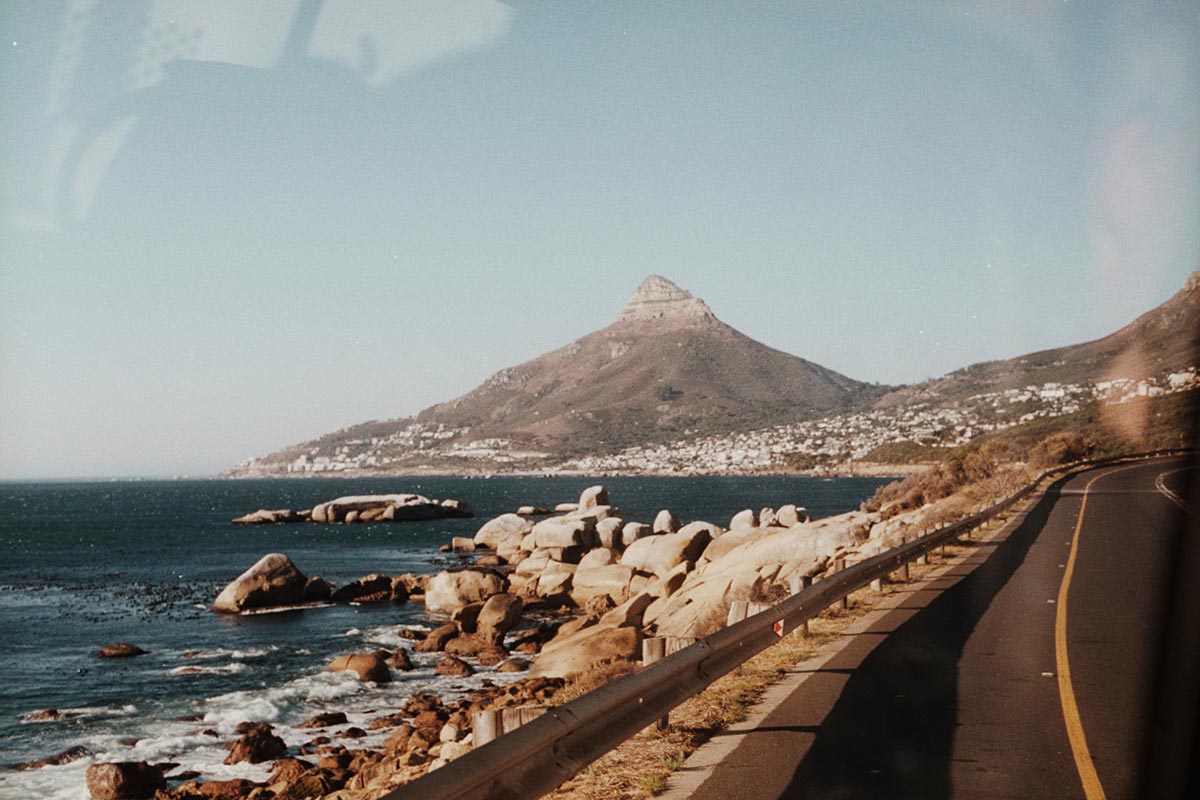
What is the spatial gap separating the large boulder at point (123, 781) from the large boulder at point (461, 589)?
59.7 ft

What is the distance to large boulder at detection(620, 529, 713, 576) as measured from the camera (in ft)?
115

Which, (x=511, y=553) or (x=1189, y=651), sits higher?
(x=1189, y=651)

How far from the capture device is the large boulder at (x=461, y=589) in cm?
3378

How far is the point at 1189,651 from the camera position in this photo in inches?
380

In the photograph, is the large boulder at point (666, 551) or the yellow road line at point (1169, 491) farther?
the large boulder at point (666, 551)

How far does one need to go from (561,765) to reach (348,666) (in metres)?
20.4

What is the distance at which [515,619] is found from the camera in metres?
28.5

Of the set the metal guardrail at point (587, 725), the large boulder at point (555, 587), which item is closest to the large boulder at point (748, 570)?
the large boulder at point (555, 587)

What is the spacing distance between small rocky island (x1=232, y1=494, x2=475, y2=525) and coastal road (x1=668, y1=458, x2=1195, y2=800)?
92.2 meters

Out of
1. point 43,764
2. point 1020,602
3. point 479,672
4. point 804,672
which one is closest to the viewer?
point 804,672

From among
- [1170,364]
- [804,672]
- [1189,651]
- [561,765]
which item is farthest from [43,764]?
[1170,364]

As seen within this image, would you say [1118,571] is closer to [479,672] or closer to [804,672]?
[804,672]

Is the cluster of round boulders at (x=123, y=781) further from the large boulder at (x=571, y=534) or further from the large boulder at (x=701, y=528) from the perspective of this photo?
the large boulder at (x=571, y=534)

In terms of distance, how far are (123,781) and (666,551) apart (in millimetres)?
22840
